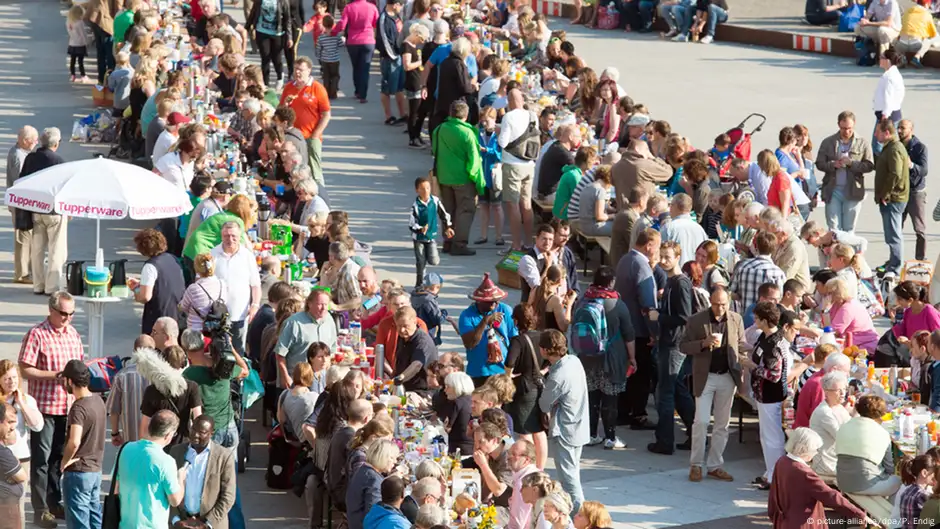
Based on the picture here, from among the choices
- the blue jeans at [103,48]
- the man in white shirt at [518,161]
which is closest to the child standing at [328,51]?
the blue jeans at [103,48]

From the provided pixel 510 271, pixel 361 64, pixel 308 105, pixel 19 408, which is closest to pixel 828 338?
pixel 510 271

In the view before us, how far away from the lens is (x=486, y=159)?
17.8m

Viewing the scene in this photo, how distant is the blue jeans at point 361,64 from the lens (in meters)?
22.8

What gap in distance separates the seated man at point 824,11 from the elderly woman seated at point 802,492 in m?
19.9

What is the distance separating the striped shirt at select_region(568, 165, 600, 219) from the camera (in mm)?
16484

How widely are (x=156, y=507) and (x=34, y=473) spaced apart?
193cm

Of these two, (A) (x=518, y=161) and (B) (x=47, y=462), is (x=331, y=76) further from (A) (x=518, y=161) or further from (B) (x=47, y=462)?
(B) (x=47, y=462)

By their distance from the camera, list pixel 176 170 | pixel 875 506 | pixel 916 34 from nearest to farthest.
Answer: pixel 875 506 → pixel 176 170 → pixel 916 34

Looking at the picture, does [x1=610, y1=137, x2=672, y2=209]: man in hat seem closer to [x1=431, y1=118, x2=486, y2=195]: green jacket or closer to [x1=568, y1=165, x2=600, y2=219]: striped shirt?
[x1=568, y1=165, x2=600, y2=219]: striped shirt

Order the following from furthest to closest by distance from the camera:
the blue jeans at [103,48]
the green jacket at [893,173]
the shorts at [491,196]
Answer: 1. the blue jeans at [103,48]
2. the shorts at [491,196]
3. the green jacket at [893,173]

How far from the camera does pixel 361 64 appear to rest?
23.2 m

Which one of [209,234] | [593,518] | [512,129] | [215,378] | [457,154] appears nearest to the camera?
[593,518]

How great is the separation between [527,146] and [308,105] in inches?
104

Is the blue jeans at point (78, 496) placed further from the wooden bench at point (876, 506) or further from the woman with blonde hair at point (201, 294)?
the wooden bench at point (876, 506)
